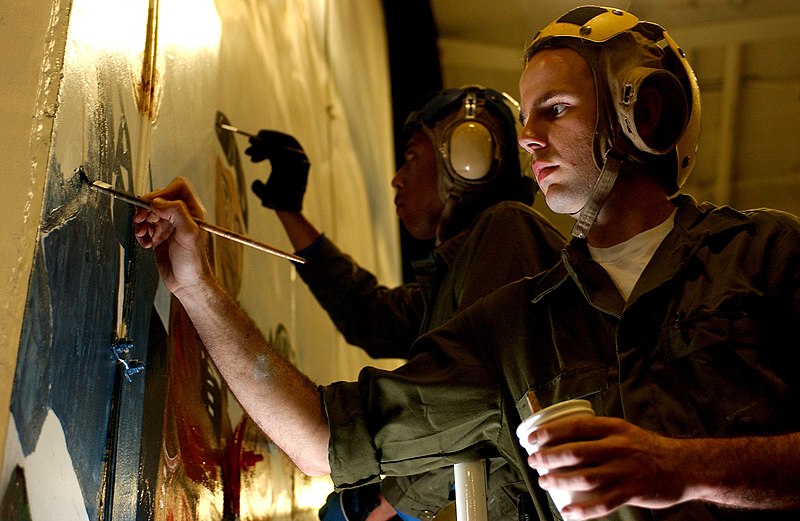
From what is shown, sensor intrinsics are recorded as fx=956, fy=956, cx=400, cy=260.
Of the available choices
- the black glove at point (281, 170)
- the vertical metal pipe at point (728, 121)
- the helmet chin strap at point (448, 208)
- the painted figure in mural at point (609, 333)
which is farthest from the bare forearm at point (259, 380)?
the vertical metal pipe at point (728, 121)

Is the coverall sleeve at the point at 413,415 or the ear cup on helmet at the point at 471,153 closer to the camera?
the coverall sleeve at the point at 413,415

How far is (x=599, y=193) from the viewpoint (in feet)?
5.36

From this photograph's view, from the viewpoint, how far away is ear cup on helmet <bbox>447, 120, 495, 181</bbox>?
2398 mm

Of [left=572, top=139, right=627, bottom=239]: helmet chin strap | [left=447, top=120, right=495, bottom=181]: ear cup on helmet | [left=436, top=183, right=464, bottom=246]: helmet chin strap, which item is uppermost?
[left=447, top=120, right=495, bottom=181]: ear cup on helmet

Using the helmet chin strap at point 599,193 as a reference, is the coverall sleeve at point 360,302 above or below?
above

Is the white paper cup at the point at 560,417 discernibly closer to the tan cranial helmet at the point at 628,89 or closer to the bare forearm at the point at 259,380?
the bare forearm at the point at 259,380

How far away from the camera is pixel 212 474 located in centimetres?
167

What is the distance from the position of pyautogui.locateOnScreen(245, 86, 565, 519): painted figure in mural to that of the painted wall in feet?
0.29

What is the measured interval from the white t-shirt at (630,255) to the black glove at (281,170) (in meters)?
1.00

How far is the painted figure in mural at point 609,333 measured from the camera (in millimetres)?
1286

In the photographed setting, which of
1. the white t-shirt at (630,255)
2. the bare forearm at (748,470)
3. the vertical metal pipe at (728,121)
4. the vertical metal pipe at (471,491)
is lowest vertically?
the bare forearm at (748,470)

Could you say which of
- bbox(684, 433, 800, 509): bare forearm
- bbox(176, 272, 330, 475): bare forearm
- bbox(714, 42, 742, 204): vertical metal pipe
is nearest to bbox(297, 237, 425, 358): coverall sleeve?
bbox(176, 272, 330, 475): bare forearm

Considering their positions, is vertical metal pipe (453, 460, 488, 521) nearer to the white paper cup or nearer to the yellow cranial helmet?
the white paper cup

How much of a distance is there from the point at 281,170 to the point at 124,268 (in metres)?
1.12
